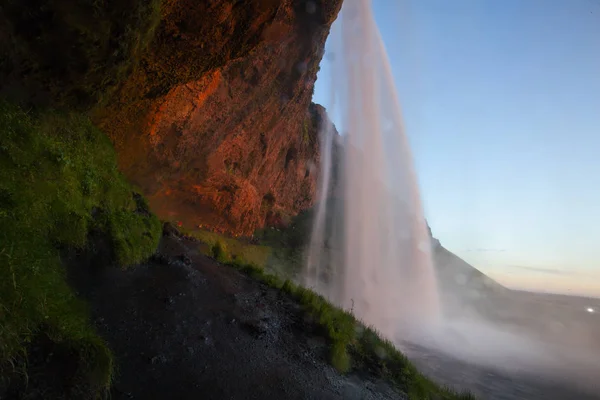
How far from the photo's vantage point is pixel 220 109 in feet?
49.9

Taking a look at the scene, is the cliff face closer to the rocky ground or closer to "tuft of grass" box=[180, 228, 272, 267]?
"tuft of grass" box=[180, 228, 272, 267]

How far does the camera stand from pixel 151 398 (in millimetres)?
3922

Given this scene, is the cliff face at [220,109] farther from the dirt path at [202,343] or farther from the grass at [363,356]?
the grass at [363,356]

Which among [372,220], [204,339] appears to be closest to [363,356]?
[204,339]

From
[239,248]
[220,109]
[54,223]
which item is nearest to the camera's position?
[54,223]

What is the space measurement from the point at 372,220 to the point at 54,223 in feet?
92.6

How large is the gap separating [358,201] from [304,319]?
78.1 ft

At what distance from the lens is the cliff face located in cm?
908

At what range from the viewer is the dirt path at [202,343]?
445 cm

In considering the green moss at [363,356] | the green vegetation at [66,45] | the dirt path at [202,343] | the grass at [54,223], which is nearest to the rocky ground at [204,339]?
the dirt path at [202,343]

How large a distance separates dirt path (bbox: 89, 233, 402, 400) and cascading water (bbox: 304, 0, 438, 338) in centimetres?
1813

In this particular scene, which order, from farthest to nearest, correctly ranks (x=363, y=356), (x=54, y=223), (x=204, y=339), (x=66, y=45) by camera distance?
1. (x=363, y=356)
2. (x=66, y=45)
3. (x=204, y=339)
4. (x=54, y=223)

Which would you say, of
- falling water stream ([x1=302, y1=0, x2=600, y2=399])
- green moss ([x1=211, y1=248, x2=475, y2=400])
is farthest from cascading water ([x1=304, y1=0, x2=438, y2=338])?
green moss ([x1=211, y1=248, x2=475, y2=400])

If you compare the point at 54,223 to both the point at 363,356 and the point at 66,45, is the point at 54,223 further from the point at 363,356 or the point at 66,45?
the point at 363,356
